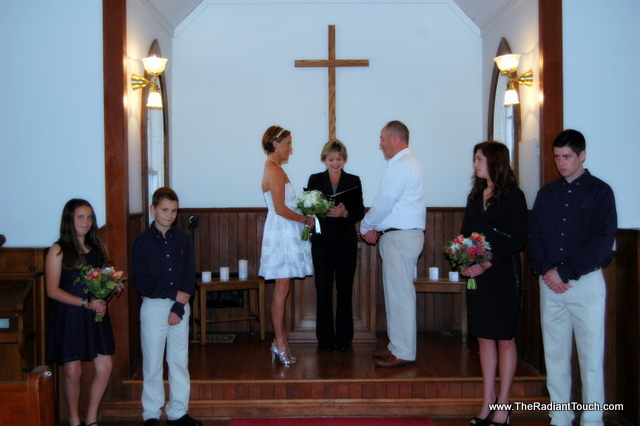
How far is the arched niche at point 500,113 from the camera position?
5562mm

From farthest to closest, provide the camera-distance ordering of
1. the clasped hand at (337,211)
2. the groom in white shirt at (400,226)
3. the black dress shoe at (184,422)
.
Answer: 1. the clasped hand at (337,211)
2. the groom in white shirt at (400,226)
3. the black dress shoe at (184,422)

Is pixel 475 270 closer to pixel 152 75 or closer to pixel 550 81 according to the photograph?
pixel 550 81

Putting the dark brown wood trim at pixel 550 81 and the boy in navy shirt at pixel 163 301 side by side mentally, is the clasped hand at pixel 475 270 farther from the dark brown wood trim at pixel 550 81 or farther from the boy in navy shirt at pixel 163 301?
the boy in navy shirt at pixel 163 301

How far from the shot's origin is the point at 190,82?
6395 millimetres

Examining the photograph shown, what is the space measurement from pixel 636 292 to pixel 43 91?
4.22 m

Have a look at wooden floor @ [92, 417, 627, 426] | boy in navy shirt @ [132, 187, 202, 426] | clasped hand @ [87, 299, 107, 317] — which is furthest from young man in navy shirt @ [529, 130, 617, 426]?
clasped hand @ [87, 299, 107, 317]

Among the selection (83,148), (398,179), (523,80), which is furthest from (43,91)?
(523,80)

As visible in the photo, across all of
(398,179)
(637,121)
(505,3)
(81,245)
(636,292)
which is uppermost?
(505,3)

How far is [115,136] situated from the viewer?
4.31 meters

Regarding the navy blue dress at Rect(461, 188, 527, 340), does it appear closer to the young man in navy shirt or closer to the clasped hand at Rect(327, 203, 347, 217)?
the young man in navy shirt

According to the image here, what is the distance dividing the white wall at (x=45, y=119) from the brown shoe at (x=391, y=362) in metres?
2.29

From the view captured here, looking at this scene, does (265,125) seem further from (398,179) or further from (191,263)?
(191,263)

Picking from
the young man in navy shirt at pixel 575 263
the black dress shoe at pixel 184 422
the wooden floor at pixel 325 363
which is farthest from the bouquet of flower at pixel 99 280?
the young man in navy shirt at pixel 575 263

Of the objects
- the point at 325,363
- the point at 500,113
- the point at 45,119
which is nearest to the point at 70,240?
the point at 45,119
